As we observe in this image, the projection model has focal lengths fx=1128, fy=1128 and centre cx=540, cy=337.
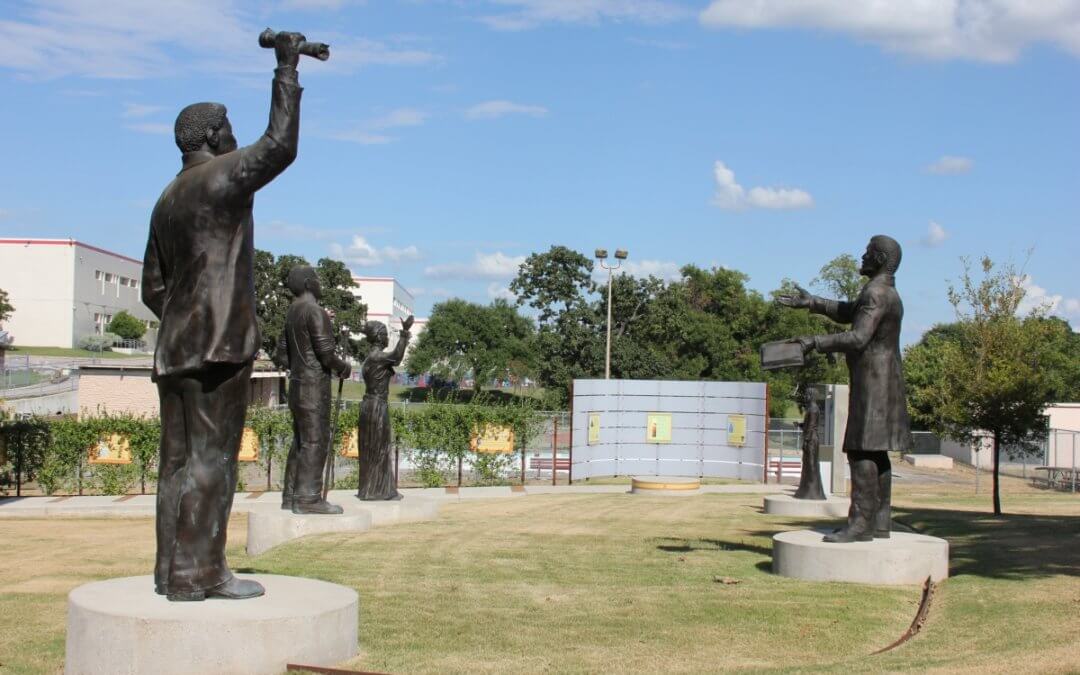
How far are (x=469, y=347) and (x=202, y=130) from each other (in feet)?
236

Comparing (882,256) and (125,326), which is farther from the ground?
(125,326)

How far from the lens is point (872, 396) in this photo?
9.38 metres

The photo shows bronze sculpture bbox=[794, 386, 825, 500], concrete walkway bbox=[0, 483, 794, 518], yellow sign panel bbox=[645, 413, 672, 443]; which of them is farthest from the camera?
yellow sign panel bbox=[645, 413, 672, 443]

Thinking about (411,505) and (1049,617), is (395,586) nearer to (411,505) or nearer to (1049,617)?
(1049,617)

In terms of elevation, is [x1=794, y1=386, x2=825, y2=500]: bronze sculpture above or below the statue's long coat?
below

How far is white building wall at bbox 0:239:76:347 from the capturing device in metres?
81.3

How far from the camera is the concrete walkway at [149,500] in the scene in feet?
57.7

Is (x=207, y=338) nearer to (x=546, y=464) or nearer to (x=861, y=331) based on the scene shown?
(x=861, y=331)

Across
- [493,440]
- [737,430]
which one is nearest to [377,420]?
[493,440]

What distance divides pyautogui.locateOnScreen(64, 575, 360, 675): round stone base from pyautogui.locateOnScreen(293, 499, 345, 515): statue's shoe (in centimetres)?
621

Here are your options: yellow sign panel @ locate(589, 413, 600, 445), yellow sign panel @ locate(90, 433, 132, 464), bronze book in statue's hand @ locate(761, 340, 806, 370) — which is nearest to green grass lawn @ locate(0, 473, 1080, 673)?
bronze book in statue's hand @ locate(761, 340, 806, 370)

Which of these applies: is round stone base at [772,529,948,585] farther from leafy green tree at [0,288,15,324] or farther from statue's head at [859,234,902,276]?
leafy green tree at [0,288,15,324]

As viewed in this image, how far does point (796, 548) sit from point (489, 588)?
8.28 ft

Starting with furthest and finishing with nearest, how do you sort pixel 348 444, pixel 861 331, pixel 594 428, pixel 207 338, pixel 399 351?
pixel 594 428, pixel 348 444, pixel 399 351, pixel 861 331, pixel 207 338
